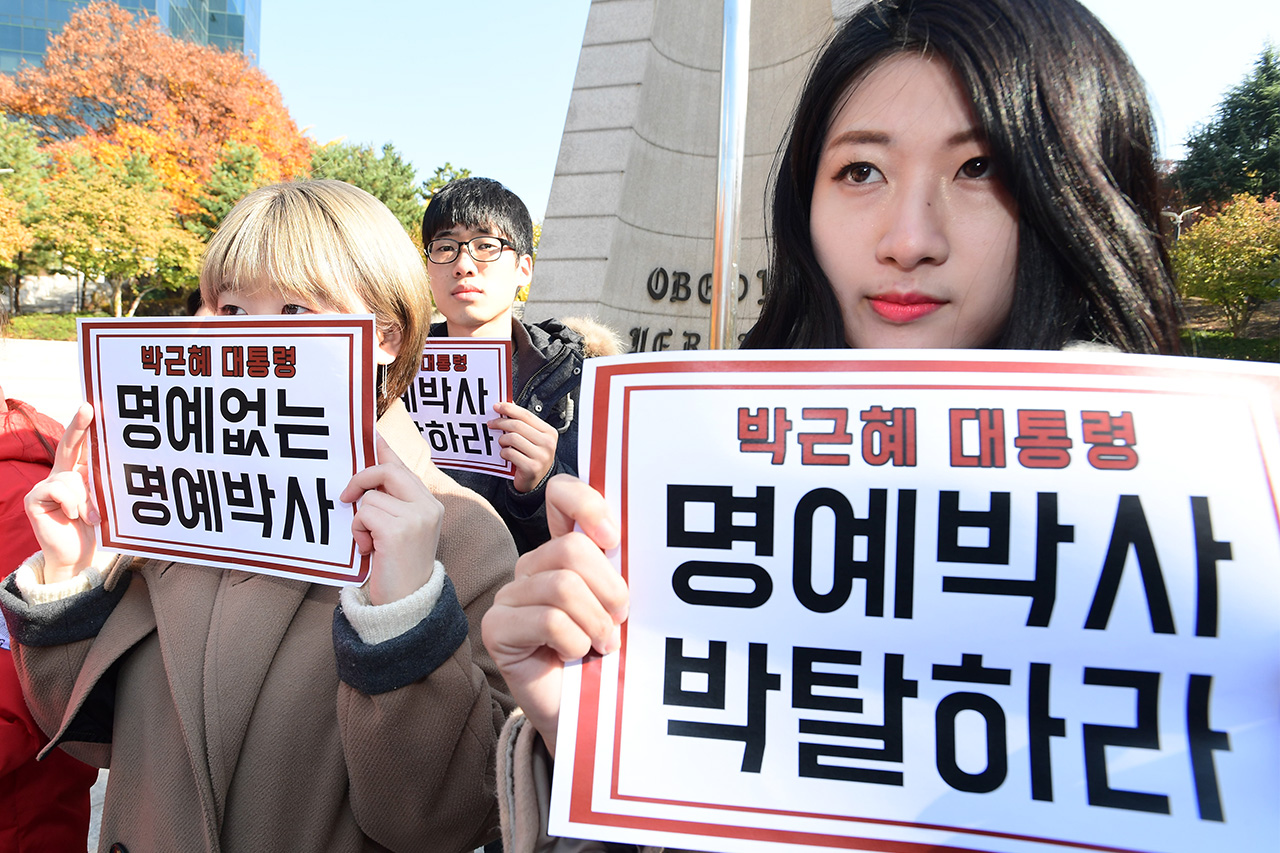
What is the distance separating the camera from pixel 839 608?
108 cm

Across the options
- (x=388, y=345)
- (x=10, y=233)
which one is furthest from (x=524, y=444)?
(x=10, y=233)

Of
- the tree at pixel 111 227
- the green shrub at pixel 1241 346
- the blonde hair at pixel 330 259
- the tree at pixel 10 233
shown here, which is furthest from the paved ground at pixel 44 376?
the green shrub at pixel 1241 346

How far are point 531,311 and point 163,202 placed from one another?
33213mm

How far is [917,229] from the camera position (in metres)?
1.15

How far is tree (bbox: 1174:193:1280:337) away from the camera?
14.1 meters

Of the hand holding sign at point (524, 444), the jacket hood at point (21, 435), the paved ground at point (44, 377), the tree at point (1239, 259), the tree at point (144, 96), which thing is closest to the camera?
the jacket hood at point (21, 435)

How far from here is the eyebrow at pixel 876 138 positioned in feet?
3.80

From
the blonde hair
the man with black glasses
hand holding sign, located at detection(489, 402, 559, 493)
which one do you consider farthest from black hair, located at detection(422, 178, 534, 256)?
the blonde hair

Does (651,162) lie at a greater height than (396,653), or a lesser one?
greater

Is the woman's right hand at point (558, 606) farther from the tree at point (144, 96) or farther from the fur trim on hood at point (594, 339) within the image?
the tree at point (144, 96)

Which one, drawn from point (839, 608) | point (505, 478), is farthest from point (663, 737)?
point (505, 478)

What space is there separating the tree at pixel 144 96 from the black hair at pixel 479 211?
3810 cm

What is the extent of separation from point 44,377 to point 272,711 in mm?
22515

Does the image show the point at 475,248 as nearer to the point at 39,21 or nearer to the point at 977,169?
the point at 977,169
